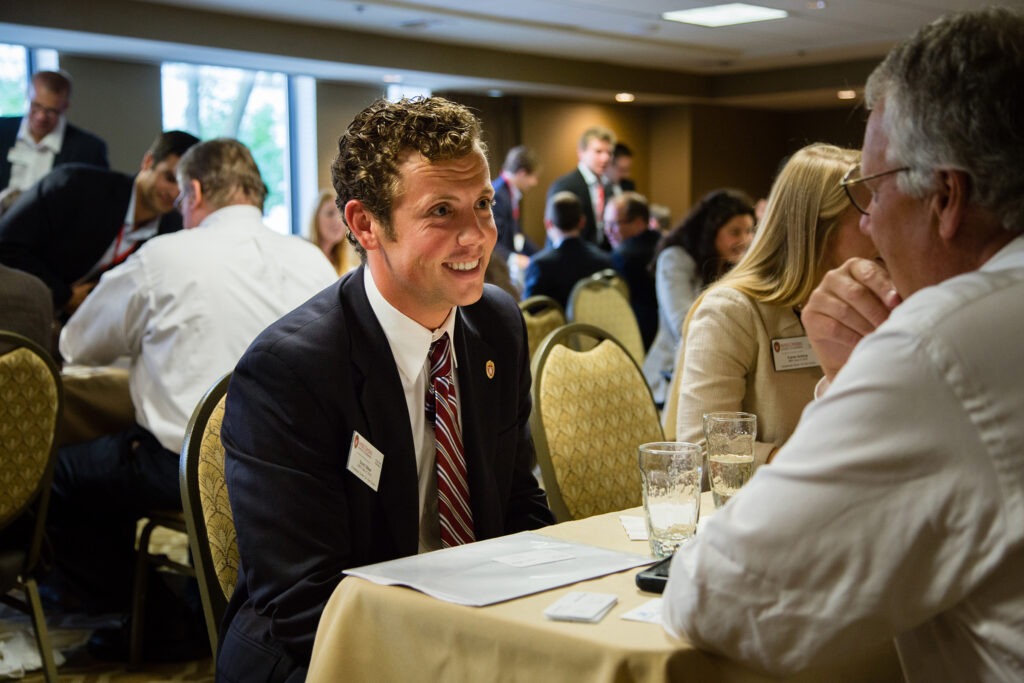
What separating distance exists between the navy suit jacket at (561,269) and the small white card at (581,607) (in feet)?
16.5

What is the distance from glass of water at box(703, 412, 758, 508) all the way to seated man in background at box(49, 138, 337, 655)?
6.36 ft

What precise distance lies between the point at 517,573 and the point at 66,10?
7.51 meters

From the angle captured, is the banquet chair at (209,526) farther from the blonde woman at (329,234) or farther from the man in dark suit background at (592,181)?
the man in dark suit background at (592,181)

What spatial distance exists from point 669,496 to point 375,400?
51cm

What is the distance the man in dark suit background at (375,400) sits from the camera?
166 cm

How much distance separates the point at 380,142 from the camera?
6.21 ft

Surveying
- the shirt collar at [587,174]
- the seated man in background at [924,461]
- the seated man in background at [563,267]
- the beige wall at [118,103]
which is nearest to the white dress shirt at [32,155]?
the beige wall at [118,103]

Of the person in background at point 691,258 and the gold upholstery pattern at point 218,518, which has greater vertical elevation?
the person in background at point 691,258

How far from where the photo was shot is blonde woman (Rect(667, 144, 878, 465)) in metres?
2.42

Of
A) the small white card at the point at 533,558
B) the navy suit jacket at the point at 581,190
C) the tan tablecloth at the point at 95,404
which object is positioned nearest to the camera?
the small white card at the point at 533,558

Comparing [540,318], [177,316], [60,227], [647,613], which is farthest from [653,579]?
[60,227]

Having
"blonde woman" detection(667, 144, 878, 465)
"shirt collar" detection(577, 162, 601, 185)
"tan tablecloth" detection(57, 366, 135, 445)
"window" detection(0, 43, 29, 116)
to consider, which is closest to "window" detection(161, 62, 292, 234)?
"window" detection(0, 43, 29, 116)

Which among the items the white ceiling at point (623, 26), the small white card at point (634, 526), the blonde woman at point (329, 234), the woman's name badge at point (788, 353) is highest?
the white ceiling at point (623, 26)

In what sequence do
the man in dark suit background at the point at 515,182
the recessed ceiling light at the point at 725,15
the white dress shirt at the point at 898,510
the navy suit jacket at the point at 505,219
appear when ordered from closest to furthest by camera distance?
the white dress shirt at the point at 898,510
the navy suit jacket at the point at 505,219
the man in dark suit background at the point at 515,182
the recessed ceiling light at the point at 725,15
